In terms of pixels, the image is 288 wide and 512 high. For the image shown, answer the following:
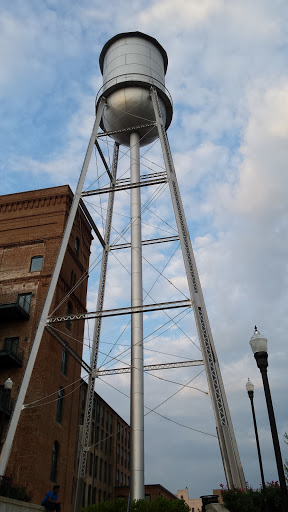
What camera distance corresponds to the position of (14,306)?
2162 centimetres

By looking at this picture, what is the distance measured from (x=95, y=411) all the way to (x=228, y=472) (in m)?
29.9

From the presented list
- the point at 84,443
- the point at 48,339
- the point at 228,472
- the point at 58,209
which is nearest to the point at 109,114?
the point at 58,209

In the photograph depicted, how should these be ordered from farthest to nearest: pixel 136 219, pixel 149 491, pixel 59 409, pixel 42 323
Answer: pixel 149 491 → pixel 59 409 → pixel 136 219 → pixel 42 323

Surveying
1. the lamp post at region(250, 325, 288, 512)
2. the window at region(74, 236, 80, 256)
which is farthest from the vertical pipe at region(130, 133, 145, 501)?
the lamp post at region(250, 325, 288, 512)

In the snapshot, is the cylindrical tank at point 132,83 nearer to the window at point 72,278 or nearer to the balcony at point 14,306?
the window at point 72,278

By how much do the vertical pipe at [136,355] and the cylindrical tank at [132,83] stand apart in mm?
1907

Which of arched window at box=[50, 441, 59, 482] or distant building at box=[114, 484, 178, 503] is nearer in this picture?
arched window at box=[50, 441, 59, 482]

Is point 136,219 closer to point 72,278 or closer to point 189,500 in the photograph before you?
point 72,278

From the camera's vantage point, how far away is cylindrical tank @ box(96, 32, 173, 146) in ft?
70.1

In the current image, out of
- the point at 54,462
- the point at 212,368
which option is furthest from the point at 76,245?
the point at 212,368

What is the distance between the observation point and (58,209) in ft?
84.9

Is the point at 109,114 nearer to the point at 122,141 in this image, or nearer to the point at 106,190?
the point at 122,141

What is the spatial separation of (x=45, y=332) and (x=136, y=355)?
675 centimetres

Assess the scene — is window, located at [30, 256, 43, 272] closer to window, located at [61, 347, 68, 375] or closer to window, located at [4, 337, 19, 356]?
window, located at [4, 337, 19, 356]
